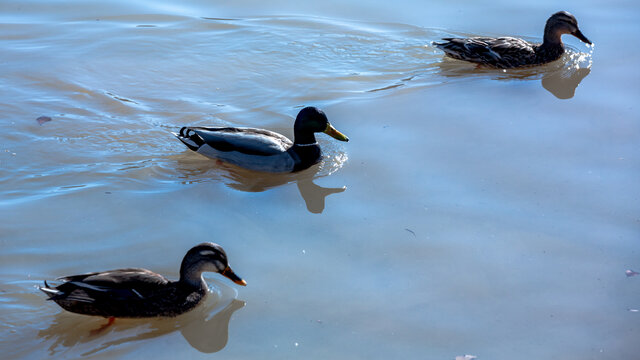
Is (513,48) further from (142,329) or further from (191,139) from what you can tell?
(142,329)

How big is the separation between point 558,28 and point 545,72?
651mm

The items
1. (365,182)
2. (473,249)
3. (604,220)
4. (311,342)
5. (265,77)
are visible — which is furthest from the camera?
(265,77)

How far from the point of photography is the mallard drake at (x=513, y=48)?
10.1 m

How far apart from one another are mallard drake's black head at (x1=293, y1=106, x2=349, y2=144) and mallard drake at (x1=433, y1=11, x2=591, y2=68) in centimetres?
283

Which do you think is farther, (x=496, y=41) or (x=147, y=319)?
(x=496, y=41)

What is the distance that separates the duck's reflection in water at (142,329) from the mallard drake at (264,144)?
2.39 meters

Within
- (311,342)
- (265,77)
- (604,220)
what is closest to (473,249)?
(604,220)

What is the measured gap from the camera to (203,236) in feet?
21.3

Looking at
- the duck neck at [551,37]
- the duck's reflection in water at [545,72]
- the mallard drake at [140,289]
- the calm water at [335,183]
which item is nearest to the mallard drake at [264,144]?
the calm water at [335,183]

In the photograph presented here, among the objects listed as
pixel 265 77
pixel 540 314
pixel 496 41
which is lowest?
pixel 540 314

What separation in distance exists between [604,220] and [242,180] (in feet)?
11.3

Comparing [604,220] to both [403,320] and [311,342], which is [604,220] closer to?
[403,320]

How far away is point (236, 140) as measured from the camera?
7871 millimetres

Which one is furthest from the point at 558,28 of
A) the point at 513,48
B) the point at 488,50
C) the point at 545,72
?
the point at 488,50
